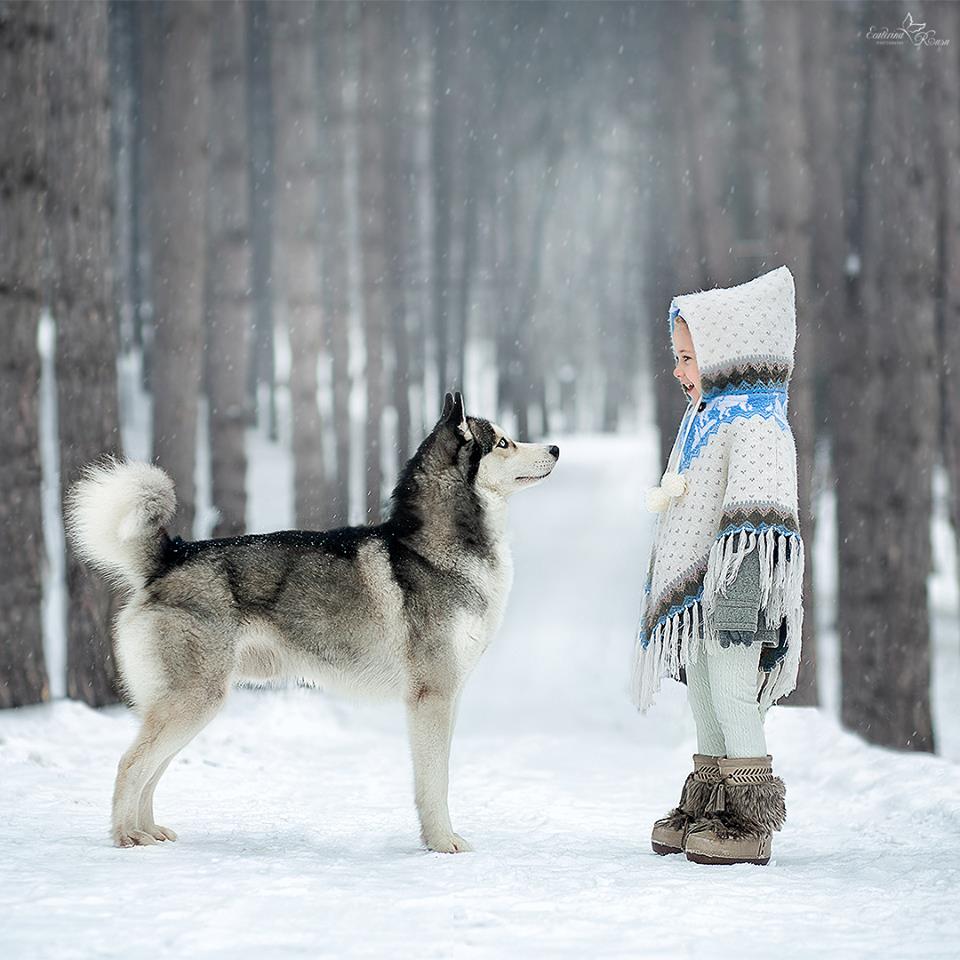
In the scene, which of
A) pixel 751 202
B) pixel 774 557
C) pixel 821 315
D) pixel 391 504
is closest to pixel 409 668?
pixel 391 504

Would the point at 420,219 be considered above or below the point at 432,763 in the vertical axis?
above

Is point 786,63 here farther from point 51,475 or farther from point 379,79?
point 51,475

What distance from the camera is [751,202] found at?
15.8 metres

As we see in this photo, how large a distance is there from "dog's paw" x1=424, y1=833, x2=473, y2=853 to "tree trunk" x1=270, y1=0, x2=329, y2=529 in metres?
9.89

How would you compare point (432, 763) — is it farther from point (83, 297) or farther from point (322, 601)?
point (83, 297)

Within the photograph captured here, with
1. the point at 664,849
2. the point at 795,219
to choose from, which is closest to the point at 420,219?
the point at 795,219

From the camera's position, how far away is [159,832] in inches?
195

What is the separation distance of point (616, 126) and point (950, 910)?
2416 cm

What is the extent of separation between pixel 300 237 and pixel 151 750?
37.2 ft

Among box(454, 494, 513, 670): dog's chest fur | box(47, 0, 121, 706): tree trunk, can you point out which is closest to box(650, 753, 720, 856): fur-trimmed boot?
box(454, 494, 513, 670): dog's chest fur

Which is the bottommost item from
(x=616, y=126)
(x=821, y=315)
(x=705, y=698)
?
(x=705, y=698)

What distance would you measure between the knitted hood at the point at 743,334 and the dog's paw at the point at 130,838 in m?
2.94

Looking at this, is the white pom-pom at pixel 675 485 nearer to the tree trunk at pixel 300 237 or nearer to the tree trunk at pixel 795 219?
the tree trunk at pixel 795 219

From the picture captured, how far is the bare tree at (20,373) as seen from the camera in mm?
7840
